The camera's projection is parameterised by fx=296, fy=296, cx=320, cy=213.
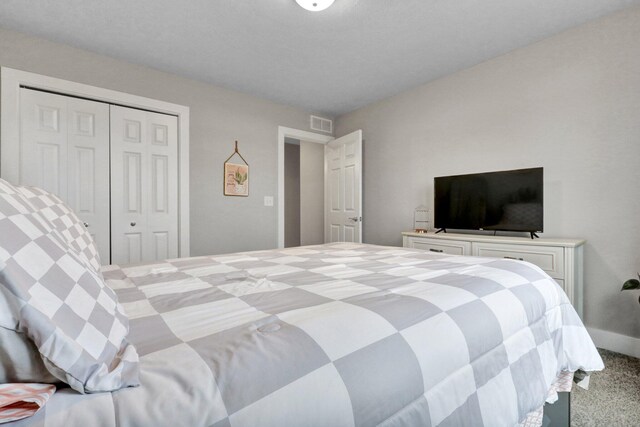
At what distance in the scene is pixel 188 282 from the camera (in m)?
1.16

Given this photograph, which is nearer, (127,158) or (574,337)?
(574,337)

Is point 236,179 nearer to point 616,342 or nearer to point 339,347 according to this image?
point 339,347

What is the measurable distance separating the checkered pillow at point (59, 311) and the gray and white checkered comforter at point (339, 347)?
0.03 metres

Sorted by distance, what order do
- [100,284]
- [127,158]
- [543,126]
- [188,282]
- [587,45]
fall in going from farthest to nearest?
1. [127,158]
2. [543,126]
3. [587,45]
4. [188,282]
5. [100,284]

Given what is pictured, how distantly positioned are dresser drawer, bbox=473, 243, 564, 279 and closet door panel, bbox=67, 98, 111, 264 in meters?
3.51

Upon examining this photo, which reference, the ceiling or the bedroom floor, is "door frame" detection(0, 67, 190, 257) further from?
the bedroom floor

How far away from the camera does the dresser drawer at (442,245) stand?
8.95 feet

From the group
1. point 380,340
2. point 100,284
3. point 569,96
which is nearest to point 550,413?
point 380,340

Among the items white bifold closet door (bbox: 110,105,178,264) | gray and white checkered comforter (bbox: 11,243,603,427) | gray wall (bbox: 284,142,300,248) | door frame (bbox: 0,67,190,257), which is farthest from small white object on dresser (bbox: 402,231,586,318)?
gray wall (bbox: 284,142,300,248)

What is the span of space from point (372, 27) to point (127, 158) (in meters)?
2.59

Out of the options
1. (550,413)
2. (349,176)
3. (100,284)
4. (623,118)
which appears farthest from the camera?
(349,176)

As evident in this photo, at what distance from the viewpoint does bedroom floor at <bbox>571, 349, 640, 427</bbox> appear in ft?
4.92

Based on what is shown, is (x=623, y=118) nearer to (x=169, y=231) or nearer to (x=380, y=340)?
(x=380, y=340)

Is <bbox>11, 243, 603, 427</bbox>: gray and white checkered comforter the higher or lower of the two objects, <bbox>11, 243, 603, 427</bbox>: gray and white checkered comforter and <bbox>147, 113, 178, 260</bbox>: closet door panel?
the lower
